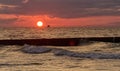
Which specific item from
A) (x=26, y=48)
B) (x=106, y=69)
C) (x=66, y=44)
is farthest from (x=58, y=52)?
(x=106, y=69)

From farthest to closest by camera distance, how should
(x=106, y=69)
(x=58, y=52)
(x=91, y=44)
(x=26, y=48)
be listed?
(x=91, y=44)
(x=26, y=48)
(x=58, y=52)
(x=106, y=69)

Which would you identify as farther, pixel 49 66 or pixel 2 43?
pixel 2 43

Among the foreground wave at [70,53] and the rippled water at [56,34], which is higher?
the foreground wave at [70,53]

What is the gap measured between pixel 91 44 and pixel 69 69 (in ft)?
80.3

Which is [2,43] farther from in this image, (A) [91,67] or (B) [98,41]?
(A) [91,67]

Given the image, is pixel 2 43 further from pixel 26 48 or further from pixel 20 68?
pixel 20 68

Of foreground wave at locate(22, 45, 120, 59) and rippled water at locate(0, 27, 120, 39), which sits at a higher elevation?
foreground wave at locate(22, 45, 120, 59)

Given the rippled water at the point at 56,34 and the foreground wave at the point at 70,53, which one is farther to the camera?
the rippled water at the point at 56,34

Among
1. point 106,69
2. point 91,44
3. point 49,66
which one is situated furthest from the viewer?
point 91,44

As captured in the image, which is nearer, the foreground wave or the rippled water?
the foreground wave

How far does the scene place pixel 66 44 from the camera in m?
46.0

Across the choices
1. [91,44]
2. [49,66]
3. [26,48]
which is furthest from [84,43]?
[49,66]

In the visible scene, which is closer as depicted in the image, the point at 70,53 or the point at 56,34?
the point at 70,53

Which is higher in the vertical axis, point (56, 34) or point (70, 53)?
point (70, 53)
